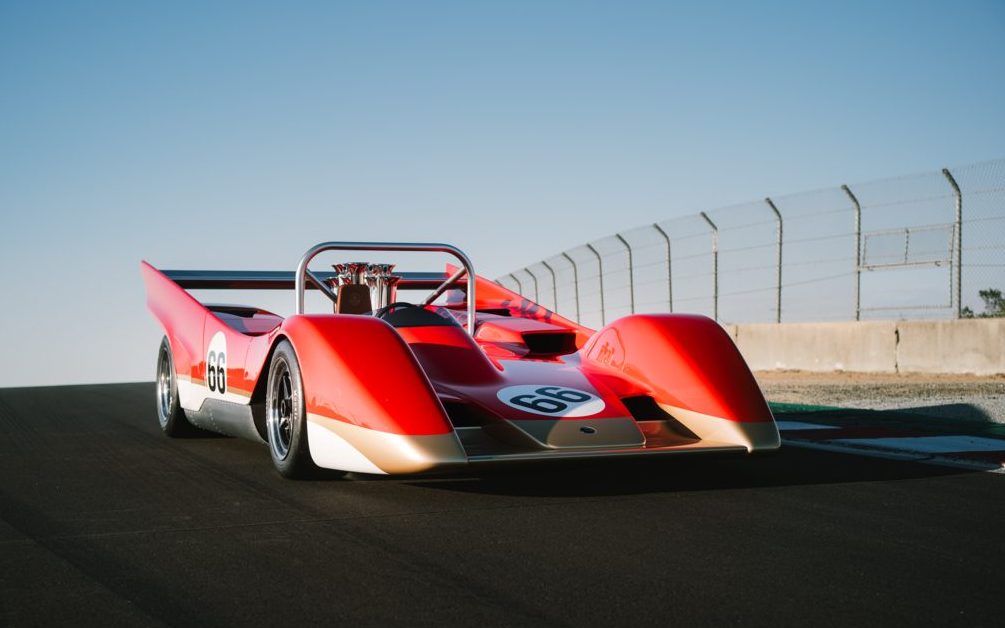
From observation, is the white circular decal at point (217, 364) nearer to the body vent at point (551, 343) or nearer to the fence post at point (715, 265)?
the body vent at point (551, 343)

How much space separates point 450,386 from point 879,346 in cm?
905

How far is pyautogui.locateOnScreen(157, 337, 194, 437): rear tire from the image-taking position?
6602 millimetres

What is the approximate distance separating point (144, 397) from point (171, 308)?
5038mm

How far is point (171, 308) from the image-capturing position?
6879 millimetres

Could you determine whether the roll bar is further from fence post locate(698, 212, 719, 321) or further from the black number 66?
fence post locate(698, 212, 719, 321)

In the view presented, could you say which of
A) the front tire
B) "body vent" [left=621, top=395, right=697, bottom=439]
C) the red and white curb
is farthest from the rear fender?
the red and white curb

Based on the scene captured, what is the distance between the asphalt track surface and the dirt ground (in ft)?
10.5

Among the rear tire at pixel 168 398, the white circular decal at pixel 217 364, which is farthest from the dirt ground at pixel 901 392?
the rear tire at pixel 168 398

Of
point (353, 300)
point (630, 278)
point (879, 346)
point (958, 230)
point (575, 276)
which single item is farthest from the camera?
point (575, 276)

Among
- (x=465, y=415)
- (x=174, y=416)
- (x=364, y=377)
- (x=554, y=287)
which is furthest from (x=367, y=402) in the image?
(x=554, y=287)

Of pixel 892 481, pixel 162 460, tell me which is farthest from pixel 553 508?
pixel 162 460

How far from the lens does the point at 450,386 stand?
183 inches

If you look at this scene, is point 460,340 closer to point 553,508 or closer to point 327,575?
point 553,508

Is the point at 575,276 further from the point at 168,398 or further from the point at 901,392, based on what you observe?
the point at 168,398
